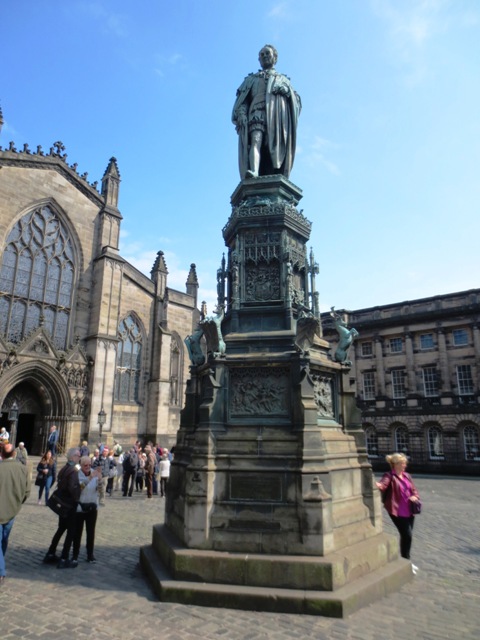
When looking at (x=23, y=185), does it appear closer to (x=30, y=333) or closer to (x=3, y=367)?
(x=30, y=333)

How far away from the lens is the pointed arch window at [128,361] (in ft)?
91.6

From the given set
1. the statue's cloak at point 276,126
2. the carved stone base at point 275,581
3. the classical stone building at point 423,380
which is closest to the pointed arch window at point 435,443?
the classical stone building at point 423,380

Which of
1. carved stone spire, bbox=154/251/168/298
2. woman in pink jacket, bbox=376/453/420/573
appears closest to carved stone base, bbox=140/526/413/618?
woman in pink jacket, bbox=376/453/420/573

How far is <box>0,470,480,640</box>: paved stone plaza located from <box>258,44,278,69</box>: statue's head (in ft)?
27.6

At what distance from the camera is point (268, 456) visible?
18.0 ft

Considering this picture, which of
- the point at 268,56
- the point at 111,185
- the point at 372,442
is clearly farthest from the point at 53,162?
the point at 372,442

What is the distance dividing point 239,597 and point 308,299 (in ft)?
13.7

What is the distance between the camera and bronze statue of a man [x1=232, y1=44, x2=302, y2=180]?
7637 millimetres

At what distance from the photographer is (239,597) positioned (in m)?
4.66

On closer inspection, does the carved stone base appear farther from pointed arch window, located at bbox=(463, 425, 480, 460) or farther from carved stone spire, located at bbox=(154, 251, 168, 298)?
pointed arch window, located at bbox=(463, 425, 480, 460)

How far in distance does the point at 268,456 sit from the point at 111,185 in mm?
26941

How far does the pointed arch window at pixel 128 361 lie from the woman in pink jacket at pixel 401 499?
23364 mm

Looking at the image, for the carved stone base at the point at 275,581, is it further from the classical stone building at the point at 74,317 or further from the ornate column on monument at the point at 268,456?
the classical stone building at the point at 74,317

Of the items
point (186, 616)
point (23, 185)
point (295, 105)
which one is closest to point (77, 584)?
point (186, 616)
